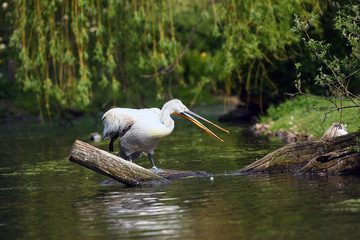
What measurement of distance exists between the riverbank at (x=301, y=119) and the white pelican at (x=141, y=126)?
409 cm

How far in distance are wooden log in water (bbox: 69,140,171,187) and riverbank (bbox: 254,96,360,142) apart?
5030mm

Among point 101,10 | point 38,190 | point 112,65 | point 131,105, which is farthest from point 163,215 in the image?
point 131,105

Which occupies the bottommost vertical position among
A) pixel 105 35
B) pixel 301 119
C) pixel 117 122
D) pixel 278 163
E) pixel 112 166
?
pixel 278 163

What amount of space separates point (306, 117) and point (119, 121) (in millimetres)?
8728

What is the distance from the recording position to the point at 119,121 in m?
11.8

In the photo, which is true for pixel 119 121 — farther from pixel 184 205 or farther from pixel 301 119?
pixel 301 119

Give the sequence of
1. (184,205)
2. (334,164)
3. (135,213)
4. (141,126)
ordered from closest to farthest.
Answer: (135,213) < (184,205) < (334,164) < (141,126)

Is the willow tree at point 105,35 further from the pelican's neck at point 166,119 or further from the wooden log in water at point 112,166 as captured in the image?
the wooden log in water at point 112,166

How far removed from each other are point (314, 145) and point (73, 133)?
48.1ft

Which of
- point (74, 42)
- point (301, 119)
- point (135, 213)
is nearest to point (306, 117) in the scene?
point (301, 119)

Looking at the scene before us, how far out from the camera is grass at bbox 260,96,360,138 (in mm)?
16656

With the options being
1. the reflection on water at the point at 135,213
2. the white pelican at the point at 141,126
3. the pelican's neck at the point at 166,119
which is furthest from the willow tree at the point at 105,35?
the reflection on water at the point at 135,213

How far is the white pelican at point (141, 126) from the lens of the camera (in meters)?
11.4

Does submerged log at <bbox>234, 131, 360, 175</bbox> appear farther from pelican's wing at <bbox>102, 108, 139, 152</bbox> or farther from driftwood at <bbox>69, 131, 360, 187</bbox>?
pelican's wing at <bbox>102, 108, 139, 152</bbox>
